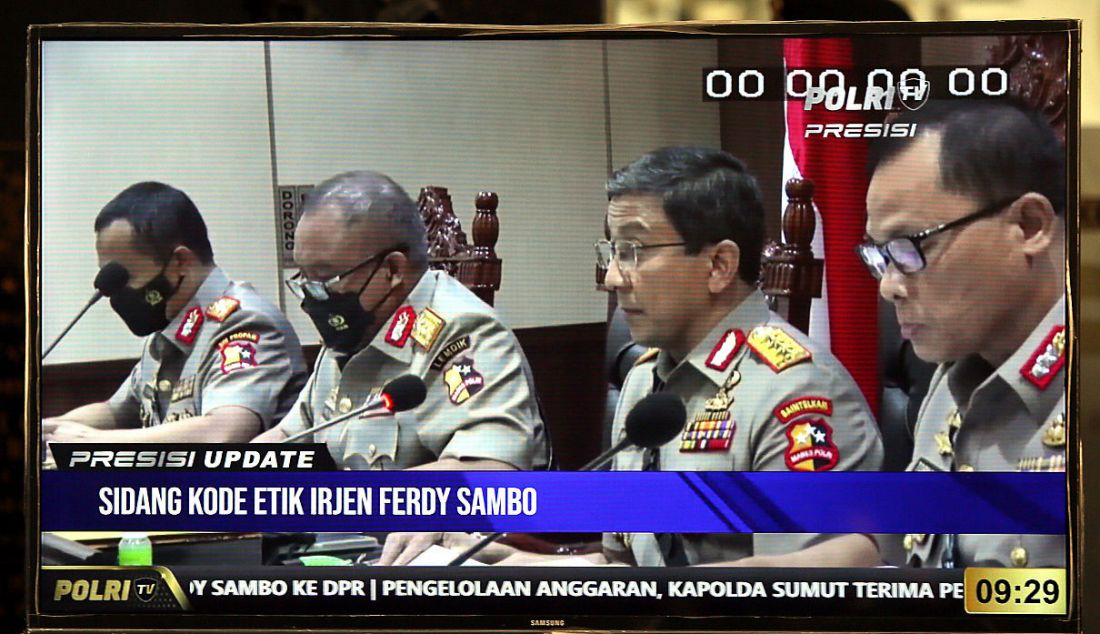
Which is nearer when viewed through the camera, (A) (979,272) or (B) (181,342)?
(A) (979,272)

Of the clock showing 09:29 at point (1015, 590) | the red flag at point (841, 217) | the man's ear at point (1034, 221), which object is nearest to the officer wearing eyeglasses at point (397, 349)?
the red flag at point (841, 217)

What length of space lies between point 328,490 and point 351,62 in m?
0.89

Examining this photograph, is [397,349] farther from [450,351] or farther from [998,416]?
[998,416]

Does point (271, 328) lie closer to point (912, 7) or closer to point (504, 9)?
point (504, 9)

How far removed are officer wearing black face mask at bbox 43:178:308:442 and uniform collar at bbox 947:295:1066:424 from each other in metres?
1.35

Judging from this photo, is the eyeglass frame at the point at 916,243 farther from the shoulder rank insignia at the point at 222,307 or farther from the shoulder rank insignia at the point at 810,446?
the shoulder rank insignia at the point at 222,307

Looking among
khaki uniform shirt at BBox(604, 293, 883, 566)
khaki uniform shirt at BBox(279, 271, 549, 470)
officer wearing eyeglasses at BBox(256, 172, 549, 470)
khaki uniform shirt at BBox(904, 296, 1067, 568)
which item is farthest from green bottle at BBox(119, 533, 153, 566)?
khaki uniform shirt at BBox(904, 296, 1067, 568)

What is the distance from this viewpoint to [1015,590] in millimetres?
2465

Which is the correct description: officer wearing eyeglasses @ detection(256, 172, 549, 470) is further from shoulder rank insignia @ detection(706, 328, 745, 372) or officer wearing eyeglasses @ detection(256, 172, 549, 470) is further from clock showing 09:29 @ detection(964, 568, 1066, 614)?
clock showing 09:29 @ detection(964, 568, 1066, 614)

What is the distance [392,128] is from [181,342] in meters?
0.63

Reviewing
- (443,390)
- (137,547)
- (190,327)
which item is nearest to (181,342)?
(190,327)

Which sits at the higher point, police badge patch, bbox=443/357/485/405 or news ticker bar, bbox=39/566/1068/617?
police badge patch, bbox=443/357/485/405

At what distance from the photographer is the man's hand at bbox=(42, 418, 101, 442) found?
8.30 feet

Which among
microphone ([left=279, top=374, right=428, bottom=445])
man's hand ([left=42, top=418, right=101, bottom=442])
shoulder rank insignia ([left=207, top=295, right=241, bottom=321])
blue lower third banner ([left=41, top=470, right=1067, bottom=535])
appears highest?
shoulder rank insignia ([left=207, top=295, right=241, bottom=321])
